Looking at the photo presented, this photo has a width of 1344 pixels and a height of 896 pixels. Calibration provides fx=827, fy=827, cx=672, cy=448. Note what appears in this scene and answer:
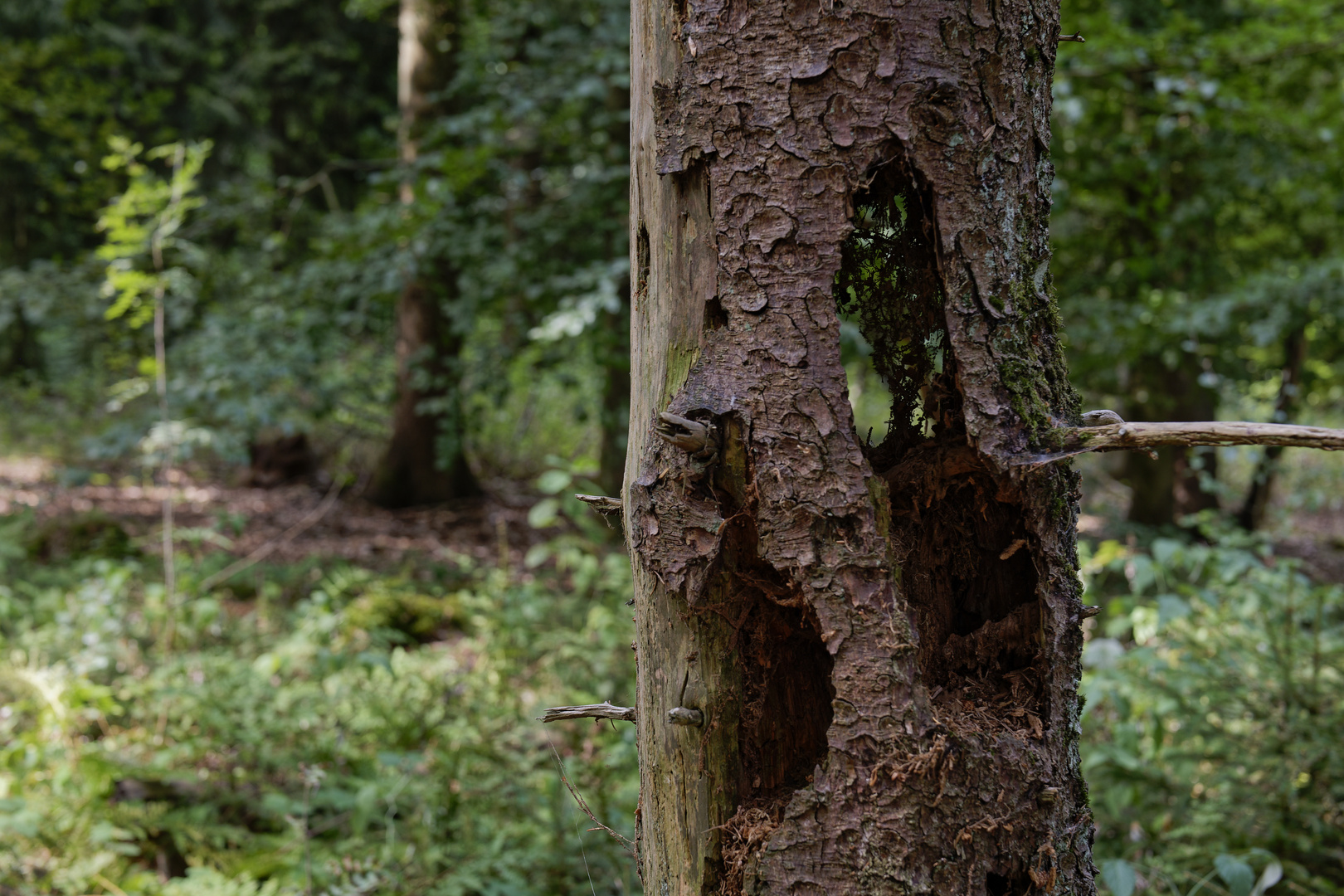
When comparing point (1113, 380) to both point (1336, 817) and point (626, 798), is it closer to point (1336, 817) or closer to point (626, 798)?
point (1336, 817)

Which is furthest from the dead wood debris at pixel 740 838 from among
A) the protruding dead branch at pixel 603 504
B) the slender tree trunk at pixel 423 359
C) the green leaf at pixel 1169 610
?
the slender tree trunk at pixel 423 359

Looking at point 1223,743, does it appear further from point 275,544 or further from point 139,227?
point 275,544

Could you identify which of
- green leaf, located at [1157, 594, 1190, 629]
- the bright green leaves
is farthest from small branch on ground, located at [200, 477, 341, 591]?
green leaf, located at [1157, 594, 1190, 629]

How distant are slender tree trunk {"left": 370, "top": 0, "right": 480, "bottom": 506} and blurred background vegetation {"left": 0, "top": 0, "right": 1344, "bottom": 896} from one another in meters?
0.04

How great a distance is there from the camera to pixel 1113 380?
7062 mm

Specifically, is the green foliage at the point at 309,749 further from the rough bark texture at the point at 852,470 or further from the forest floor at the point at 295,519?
the forest floor at the point at 295,519

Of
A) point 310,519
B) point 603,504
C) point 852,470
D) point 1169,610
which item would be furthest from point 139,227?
point 1169,610

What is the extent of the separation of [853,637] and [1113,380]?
22.8ft

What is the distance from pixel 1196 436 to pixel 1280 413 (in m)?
5.40

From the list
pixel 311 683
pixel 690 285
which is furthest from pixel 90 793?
pixel 690 285

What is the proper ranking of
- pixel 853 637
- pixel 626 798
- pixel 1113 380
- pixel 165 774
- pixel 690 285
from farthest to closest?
pixel 1113 380 < pixel 165 774 < pixel 626 798 < pixel 690 285 < pixel 853 637

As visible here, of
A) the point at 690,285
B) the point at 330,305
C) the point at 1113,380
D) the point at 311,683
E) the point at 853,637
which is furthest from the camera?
the point at 1113,380

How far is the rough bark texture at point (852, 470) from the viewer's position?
1126 mm

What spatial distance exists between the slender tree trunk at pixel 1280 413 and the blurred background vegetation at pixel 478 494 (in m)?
0.06
